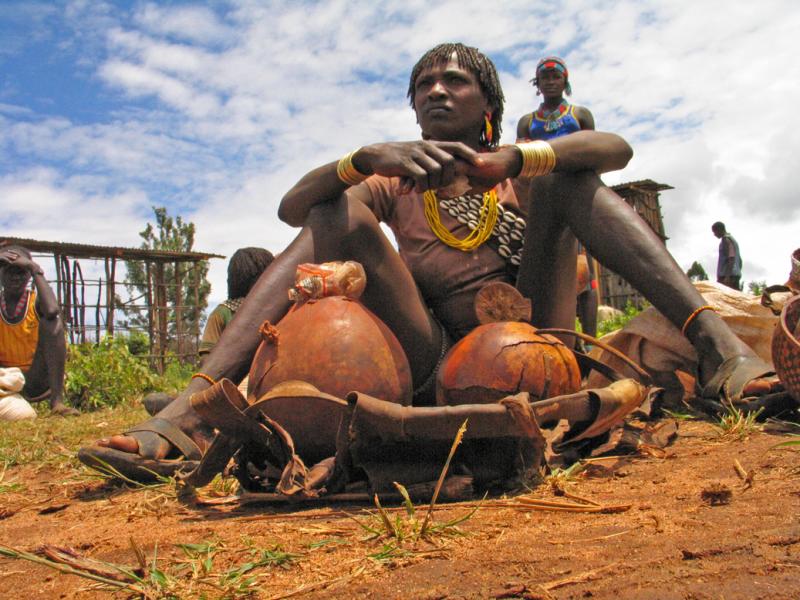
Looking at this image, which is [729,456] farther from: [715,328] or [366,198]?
[366,198]

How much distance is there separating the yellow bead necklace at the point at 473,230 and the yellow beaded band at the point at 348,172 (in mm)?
492

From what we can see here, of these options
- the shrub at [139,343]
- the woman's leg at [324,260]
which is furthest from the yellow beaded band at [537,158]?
the shrub at [139,343]

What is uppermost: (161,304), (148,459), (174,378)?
(161,304)

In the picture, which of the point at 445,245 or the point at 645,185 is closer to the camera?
the point at 445,245

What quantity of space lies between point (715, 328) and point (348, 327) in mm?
1351

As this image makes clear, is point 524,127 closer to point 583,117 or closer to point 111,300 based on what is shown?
point 583,117

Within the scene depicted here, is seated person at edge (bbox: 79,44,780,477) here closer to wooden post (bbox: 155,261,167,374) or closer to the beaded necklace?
the beaded necklace

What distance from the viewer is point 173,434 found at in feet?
7.32

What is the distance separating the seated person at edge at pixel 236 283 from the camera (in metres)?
4.98

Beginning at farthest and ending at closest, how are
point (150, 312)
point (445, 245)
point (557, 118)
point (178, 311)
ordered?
point (178, 311) < point (150, 312) < point (557, 118) < point (445, 245)

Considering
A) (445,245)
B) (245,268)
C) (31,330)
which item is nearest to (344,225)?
(445,245)

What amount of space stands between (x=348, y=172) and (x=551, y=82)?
388 cm

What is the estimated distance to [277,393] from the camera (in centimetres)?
178

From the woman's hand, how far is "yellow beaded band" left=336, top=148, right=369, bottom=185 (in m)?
0.05
